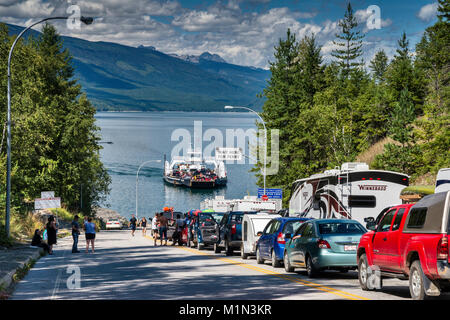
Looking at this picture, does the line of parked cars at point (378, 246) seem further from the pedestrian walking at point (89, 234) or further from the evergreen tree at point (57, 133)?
the evergreen tree at point (57, 133)

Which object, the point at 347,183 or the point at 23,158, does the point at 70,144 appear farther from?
the point at 347,183

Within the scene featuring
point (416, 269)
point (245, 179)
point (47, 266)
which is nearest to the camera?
point (416, 269)

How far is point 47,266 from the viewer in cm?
2322

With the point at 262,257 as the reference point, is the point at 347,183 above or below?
above

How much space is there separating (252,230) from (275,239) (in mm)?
3998

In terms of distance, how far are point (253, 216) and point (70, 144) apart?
44.9m

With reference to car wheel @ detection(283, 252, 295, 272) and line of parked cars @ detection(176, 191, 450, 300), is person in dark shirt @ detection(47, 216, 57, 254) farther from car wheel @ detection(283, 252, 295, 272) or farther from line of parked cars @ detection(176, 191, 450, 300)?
car wheel @ detection(283, 252, 295, 272)

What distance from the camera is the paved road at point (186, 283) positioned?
13.9m

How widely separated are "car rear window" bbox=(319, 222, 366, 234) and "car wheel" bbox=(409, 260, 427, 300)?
5675mm

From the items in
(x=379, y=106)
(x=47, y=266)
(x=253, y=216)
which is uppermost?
(x=379, y=106)

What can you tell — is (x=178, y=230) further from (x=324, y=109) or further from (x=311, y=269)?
(x=324, y=109)

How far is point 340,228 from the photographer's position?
724 inches

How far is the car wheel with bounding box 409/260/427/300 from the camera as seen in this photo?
11945 mm

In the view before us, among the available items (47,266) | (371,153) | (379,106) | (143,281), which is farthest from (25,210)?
(379,106)
